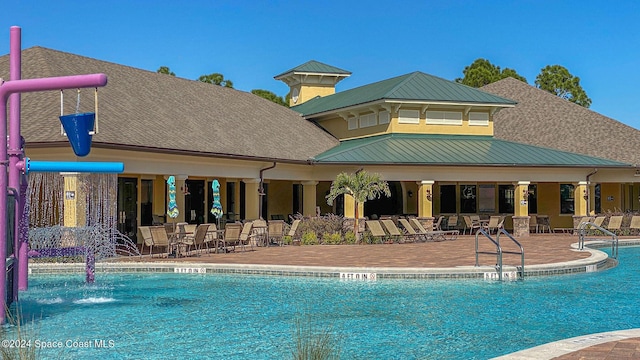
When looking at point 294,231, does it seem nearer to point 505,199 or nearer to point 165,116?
point 165,116

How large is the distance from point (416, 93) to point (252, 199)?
31.5 ft

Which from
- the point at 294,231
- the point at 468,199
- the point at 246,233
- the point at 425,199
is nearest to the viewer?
the point at 246,233

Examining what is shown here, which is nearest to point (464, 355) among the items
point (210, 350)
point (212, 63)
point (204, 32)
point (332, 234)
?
point (210, 350)

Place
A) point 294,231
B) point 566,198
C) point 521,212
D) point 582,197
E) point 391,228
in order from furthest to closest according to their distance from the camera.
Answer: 1. point 566,198
2. point 582,197
3. point 521,212
4. point 391,228
5. point 294,231

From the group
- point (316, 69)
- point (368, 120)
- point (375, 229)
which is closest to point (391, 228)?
point (375, 229)

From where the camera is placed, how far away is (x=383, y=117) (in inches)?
1227

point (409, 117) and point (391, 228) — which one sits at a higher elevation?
point (409, 117)

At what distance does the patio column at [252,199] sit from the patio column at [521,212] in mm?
11121

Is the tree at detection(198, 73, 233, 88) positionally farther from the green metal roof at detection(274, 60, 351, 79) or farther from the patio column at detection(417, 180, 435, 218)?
the patio column at detection(417, 180, 435, 218)

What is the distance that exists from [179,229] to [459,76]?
5424 centimetres

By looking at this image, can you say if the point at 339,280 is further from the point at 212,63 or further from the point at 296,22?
the point at 212,63

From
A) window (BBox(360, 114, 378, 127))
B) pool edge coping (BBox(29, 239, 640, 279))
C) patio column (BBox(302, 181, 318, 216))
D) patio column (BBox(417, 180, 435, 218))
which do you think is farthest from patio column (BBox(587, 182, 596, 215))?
pool edge coping (BBox(29, 239, 640, 279))

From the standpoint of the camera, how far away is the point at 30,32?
69.7ft

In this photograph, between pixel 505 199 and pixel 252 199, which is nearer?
pixel 252 199
